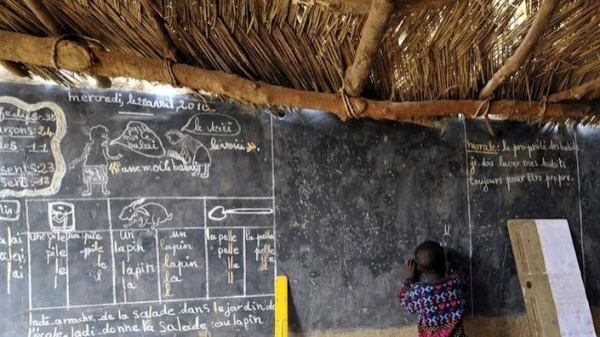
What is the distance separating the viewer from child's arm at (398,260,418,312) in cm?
257

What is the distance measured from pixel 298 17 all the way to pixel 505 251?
2.11m

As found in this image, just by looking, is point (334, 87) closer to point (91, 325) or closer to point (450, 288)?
point (450, 288)

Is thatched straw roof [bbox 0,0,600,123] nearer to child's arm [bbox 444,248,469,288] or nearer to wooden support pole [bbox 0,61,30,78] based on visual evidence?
wooden support pole [bbox 0,61,30,78]

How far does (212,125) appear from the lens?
252 cm

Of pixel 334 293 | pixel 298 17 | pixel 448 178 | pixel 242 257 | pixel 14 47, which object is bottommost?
pixel 334 293

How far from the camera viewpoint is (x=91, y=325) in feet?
7.55

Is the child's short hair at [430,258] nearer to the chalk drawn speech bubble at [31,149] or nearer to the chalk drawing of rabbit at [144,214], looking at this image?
the chalk drawing of rabbit at [144,214]

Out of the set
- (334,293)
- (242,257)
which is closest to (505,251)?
(334,293)

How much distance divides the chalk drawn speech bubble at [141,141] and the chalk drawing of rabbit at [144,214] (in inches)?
10.5

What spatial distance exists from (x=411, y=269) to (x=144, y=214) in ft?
5.38

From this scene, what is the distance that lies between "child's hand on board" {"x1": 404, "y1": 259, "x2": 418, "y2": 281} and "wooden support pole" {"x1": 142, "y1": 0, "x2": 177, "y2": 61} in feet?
6.05

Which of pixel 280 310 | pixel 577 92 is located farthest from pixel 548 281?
pixel 280 310

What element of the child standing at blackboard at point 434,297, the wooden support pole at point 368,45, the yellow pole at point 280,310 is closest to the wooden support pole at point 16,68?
the wooden support pole at point 368,45

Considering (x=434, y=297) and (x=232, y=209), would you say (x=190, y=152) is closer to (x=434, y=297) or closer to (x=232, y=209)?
(x=232, y=209)
